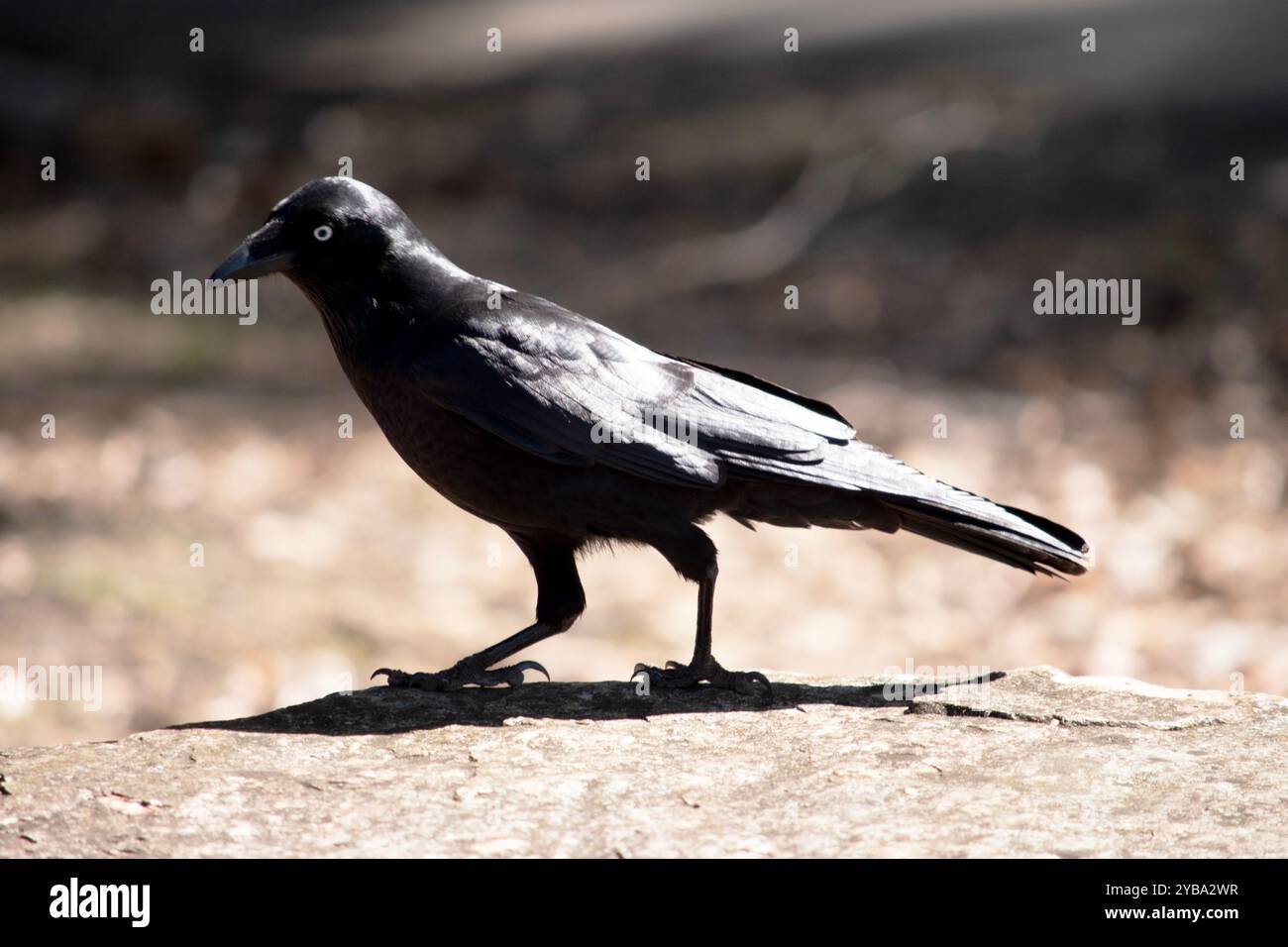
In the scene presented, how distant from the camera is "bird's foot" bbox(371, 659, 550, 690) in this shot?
404 cm

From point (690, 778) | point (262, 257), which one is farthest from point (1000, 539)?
point (262, 257)

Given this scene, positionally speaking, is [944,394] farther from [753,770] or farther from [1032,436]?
[753,770]

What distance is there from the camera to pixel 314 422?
330 inches

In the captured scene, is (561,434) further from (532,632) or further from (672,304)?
(672,304)

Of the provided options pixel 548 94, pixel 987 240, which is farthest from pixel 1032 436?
pixel 548 94

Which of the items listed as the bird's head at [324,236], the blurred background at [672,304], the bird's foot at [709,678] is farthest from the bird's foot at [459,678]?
the blurred background at [672,304]

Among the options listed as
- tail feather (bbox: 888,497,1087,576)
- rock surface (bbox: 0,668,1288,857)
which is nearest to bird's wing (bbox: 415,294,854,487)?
tail feather (bbox: 888,497,1087,576)

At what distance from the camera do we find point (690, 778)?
3.28 m

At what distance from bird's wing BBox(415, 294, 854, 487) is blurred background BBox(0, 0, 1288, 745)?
2237 mm

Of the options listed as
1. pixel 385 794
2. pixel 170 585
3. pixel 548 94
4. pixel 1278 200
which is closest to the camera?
pixel 385 794

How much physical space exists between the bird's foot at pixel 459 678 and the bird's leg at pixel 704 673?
339 mm

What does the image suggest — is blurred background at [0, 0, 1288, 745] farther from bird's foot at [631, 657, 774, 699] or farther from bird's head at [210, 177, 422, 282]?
bird's head at [210, 177, 422, 282]

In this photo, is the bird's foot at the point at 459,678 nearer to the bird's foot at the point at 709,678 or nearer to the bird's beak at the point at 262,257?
the bird's foot at the point at 709,678

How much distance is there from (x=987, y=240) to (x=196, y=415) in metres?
5.47
